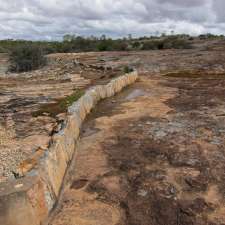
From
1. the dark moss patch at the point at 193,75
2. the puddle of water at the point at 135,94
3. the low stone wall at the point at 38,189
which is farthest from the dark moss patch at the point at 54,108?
the dark moss patch at the point at 193,75

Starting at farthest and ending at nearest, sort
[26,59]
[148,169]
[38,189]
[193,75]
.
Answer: [26,59] → [193,75] → [148,169] → [38,189]

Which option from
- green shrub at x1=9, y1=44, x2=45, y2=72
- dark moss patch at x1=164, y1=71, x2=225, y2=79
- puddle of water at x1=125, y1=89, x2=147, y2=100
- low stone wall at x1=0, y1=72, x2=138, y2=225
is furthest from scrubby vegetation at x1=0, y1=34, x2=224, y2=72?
low stone wall at x1=0, y1=72, x2=138, y2=225

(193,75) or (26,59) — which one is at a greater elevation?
(193,75)

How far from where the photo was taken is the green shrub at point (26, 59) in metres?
28.0

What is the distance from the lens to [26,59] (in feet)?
92.7

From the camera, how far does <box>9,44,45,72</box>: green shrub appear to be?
91.9 feet

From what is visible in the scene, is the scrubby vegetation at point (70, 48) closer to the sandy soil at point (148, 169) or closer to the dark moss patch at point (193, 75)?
the dark moss patch at point (193, 75)

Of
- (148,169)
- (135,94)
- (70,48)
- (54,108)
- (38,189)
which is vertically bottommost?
(70,48)

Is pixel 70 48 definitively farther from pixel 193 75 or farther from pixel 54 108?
pixel 54 108

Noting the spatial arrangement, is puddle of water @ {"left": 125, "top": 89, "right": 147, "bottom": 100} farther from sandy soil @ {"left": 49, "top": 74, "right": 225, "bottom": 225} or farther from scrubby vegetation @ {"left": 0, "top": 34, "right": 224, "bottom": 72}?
scrubby vegetation @ {"left": 0, "top": 34, "right": 224, "bottom": 72}

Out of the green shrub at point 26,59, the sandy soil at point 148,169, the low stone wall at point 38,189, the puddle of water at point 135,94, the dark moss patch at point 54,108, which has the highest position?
the low stone wall at point 38,189

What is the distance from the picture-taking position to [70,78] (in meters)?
20.0

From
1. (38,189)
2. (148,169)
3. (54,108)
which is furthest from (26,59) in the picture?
(38,189)

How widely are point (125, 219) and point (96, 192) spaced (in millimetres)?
861
